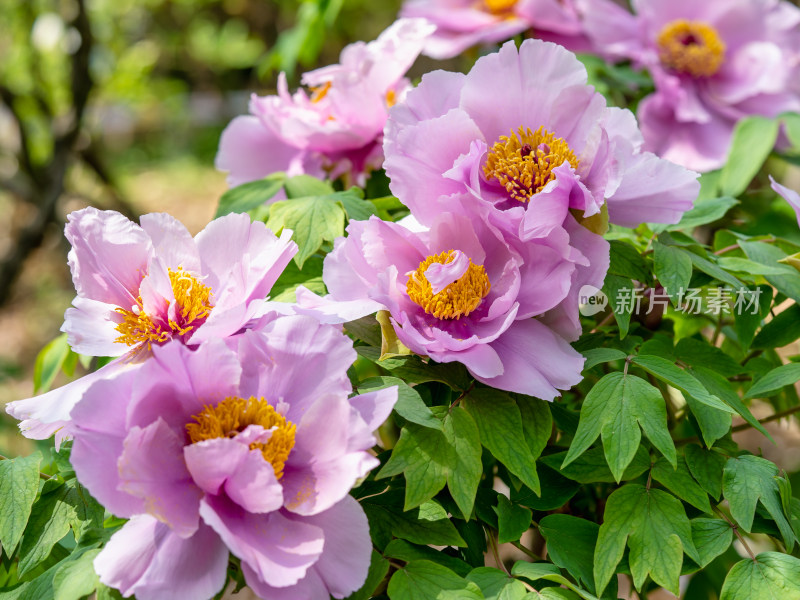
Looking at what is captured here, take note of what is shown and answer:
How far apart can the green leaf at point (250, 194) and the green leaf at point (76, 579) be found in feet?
1.25

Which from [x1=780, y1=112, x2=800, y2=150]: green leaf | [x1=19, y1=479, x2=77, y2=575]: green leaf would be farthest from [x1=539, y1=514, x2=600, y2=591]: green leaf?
[x1=780, y1=112, x2=800, y2=150]: green leaf

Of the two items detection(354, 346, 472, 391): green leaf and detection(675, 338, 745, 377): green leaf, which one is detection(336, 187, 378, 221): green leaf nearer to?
detection(354, 346, 472, 391): green leaf

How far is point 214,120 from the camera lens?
583cm

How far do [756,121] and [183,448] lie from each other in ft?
2.81

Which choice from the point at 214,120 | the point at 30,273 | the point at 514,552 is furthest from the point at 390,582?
the point at 214,120

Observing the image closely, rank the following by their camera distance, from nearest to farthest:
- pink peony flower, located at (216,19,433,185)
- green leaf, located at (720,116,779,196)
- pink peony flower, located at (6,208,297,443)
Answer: pink peony flower, located at (6,208,297,443) → pink peony flower, located at (216,19,433,185) → green leaf, located at (720,116,779,196)

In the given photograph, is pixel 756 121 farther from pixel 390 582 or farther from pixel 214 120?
pixel 214 120

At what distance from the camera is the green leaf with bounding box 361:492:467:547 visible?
0.55 meters

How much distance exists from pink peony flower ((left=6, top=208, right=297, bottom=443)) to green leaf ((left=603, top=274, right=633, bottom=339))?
0.80 ft

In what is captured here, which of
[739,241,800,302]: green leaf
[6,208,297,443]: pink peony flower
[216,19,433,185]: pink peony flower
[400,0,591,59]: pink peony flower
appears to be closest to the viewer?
[6,208,297,443]: pink peony flower

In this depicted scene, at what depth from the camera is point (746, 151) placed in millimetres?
1029

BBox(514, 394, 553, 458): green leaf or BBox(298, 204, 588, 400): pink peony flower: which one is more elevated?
BBox(298, 204, 588, 400): pink peony flower

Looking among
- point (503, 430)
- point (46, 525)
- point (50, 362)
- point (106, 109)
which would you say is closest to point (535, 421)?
point (503, 430)

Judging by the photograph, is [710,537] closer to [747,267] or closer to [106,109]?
[747,267]
